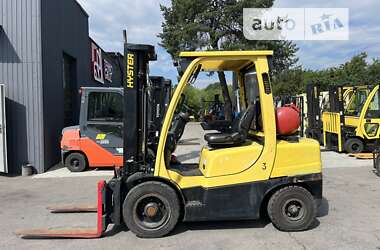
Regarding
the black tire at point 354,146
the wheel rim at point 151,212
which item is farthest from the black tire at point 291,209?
the black tire at point 354,146

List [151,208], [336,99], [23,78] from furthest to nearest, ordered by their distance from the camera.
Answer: [336,99], [23,78], [151,208]

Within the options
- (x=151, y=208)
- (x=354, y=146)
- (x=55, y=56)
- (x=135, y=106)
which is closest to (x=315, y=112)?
(x=354, y=146)

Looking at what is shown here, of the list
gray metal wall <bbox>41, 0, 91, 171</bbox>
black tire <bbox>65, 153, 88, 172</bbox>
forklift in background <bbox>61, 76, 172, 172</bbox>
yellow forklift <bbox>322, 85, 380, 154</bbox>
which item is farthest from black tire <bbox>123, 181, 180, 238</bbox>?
yellow forklift <bbox>322, 85, 380, 154</bbox>

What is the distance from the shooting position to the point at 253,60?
570 centimetres

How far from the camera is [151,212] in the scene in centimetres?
557

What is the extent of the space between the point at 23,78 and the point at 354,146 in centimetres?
1026

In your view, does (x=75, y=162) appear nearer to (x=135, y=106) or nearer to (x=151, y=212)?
(x=135, y=106)

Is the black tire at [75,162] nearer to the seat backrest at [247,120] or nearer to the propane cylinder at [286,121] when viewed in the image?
the seat backrest at [247,120]

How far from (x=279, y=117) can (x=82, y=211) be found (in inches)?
139

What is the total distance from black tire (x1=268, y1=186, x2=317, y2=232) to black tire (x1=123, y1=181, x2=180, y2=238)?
1.30 meters

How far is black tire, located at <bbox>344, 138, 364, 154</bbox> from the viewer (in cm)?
1388

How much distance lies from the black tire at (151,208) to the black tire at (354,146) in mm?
9897

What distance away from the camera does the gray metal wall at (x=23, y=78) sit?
1092cm

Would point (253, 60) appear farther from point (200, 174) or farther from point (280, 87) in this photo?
point (280, 87)
